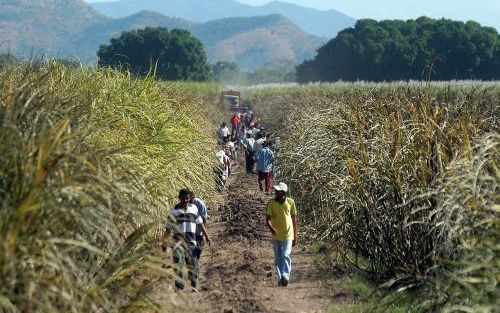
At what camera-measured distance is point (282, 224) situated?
14.0m

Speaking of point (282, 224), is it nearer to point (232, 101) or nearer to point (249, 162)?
point (249, 162)

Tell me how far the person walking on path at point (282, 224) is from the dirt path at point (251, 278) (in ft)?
1.56

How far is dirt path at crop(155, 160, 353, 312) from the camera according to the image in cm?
1314

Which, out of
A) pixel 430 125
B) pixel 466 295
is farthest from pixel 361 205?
pixel 466 295

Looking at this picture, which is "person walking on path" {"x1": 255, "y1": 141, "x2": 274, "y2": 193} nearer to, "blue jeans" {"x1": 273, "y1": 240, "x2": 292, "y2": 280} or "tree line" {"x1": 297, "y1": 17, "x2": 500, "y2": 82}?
"blue jeans" {"x1": 273, "y1": 240, "x2": 292, "y2": 280}

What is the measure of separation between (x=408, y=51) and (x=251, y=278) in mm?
90506

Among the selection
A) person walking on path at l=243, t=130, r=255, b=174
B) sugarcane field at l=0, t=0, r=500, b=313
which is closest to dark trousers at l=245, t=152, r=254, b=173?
person walking on path at l=243, t=130, r=255, b=174

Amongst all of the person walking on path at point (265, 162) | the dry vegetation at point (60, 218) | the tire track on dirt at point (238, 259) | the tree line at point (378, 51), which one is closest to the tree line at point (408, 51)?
→ the tree line at point (378, 51)

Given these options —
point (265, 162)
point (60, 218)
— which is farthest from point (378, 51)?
point (60, 218)

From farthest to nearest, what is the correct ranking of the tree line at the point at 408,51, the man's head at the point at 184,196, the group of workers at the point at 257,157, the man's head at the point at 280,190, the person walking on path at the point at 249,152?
the tree line at the point at 408,51 → the person walking on path at the point at 249,152 → the group of workers at the point at 257,157 → the man's head at the point at 280,190 → the man's head at the point at 184,196

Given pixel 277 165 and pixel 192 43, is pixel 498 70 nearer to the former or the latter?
pixel 192 43

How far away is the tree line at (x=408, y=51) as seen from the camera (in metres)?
93.4

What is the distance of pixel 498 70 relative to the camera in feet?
307

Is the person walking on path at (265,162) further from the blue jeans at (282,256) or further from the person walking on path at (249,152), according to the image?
the blue jeans at (282,256)
